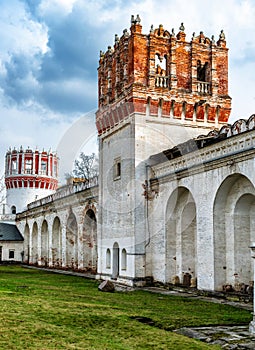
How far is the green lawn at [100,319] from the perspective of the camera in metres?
8.45

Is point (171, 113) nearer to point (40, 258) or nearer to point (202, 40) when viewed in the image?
point (202, 40)

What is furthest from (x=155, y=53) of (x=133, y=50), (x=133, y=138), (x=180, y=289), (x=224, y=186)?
(x=180, y=289)

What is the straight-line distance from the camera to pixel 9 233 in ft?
153

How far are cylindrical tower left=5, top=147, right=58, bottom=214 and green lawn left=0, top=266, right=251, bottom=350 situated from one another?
3623 cm

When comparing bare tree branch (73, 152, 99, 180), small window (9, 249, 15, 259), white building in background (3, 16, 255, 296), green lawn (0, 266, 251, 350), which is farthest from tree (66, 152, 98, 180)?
green lawn (0, 266, 251, 350)

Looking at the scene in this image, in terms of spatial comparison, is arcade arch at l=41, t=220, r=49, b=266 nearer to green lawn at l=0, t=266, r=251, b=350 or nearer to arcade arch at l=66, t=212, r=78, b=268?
arcade arch at l=66, t=212, r=78, b=268

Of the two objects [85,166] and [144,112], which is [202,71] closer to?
[144,112]

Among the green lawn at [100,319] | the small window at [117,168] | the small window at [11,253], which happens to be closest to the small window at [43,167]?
A: the small window at [11,253]

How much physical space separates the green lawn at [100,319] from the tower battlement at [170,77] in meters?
8.99

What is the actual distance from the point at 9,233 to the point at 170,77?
1135 inches

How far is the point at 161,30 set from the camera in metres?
23.0

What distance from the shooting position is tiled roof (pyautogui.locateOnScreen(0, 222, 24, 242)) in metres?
45.8

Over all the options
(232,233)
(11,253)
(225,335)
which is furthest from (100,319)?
(11,253)

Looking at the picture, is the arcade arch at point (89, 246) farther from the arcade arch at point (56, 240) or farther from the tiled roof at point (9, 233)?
the tiled roof at point (9, 233)
